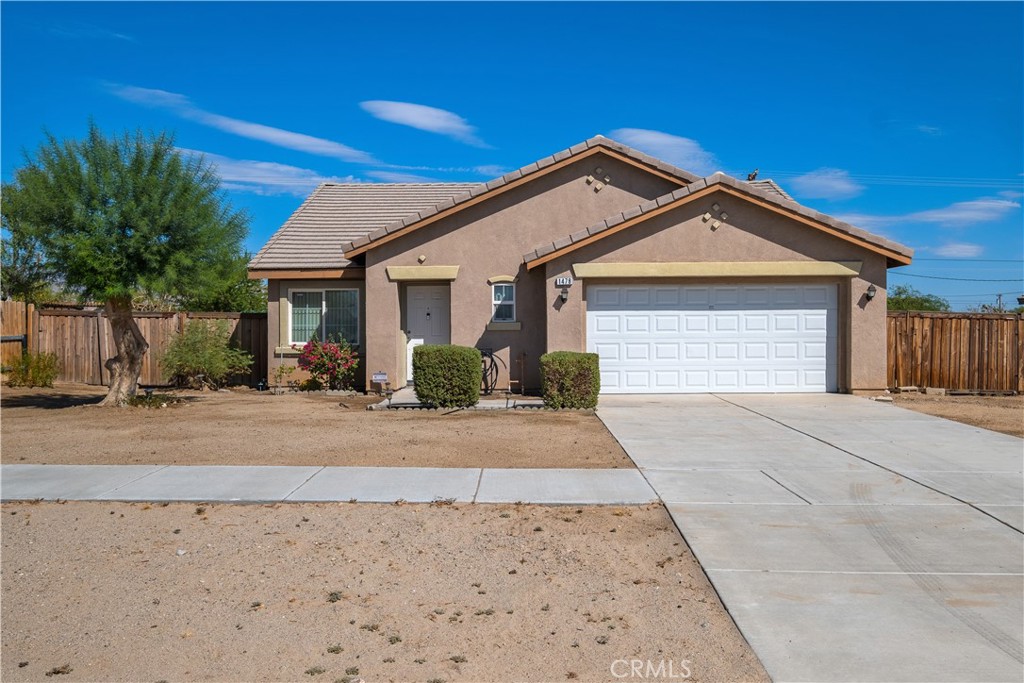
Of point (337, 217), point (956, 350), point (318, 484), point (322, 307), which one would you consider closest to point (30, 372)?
point (322, 307)

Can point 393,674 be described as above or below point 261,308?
below

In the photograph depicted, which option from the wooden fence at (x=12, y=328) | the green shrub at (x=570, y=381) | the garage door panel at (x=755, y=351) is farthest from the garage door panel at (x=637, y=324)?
the wooden fence at (x=12, y=328)

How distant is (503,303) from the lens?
1811 centimetres

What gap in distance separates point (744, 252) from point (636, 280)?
2.29 meters

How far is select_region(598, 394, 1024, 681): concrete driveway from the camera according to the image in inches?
190

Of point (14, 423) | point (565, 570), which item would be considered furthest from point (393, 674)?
point (14, 423)

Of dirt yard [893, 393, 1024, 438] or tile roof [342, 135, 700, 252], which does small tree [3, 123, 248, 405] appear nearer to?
tile roof [342, 135, 700, 252]

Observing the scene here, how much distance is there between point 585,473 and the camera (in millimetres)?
9117

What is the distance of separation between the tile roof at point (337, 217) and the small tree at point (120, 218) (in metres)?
3.84

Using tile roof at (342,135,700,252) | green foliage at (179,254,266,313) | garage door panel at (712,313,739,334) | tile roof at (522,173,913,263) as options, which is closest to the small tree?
tile roof at (342,135,700,252)

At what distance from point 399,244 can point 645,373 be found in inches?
244

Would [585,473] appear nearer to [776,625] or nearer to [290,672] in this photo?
[776,625]

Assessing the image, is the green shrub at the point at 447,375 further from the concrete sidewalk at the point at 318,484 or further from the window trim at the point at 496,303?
the concrete sidewalk at the point at 318,484

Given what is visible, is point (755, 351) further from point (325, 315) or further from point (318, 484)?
point (318, 484)
